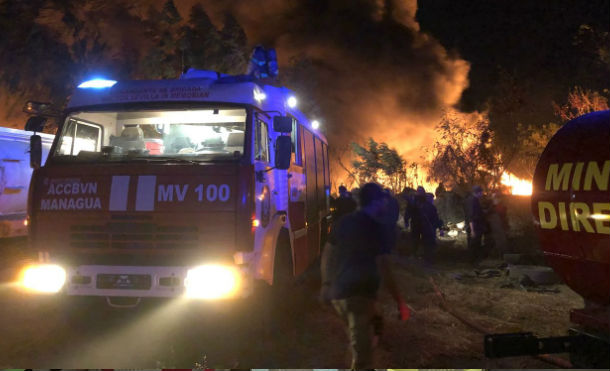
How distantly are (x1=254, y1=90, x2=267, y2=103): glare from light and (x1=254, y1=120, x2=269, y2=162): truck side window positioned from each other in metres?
0.27

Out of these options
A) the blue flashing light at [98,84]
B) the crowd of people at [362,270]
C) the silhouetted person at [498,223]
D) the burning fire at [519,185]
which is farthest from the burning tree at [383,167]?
the crowd of people at [362,270]

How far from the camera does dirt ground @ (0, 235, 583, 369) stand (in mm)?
4750

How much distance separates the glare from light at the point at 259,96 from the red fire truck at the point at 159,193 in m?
0.03

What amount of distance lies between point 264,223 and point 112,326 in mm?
2434

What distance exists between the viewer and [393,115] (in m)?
34.4

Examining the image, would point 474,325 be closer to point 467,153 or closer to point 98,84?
point 98,84

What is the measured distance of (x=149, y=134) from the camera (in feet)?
18.5

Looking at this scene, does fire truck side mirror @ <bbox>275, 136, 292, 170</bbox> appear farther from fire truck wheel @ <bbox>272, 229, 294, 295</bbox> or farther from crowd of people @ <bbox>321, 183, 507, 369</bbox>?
crowd of people @ <bbox>321, 183, 507, 369</bbox>

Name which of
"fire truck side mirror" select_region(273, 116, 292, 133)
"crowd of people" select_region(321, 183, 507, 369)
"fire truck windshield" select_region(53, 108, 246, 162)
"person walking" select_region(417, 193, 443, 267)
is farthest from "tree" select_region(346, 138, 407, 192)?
"crowd of people" select_region(321, 183, 507, 369)

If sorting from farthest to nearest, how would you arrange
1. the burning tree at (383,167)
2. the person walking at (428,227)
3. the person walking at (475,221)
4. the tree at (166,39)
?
1. the tree at (166,39)
2. the burning tree at (383,167)
3. the person walking at (428,227)
4. the person walking at (475,221)

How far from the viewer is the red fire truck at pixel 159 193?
473 cm

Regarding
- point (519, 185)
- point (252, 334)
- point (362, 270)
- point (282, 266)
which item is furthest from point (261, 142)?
point (519, 185)

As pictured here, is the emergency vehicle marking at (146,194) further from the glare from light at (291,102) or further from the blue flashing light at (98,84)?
the glare from light at (291,102)

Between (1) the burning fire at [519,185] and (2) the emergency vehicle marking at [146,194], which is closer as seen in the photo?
(2) the emergency vehicle marking at [146,194]
